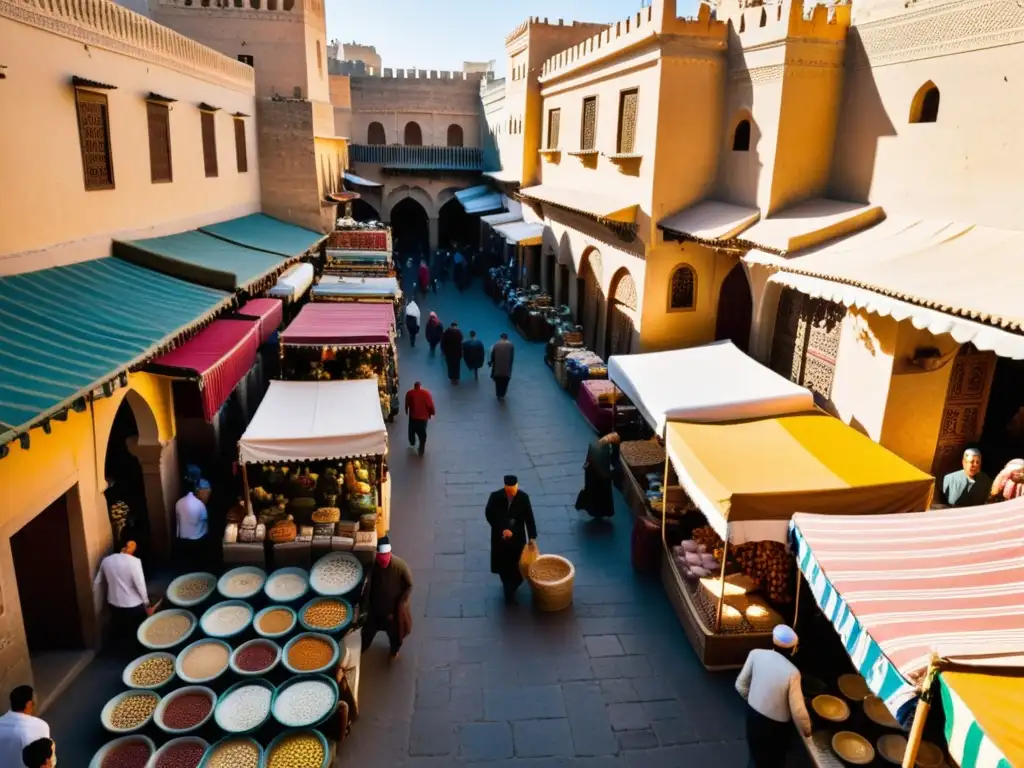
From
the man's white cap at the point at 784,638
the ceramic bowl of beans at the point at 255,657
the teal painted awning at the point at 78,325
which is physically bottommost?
the ceramic bowl of beans at the point at 255,657

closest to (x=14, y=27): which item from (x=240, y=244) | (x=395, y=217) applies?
(x=240, y=244)

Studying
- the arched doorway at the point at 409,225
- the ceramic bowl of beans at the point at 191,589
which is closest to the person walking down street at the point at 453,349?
the ceramic bowl of beans at the point at 191,589

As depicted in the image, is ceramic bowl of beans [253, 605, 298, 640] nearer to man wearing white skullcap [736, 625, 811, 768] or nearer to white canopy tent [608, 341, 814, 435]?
man wearing white skullcap [736, 625, 811, 768]

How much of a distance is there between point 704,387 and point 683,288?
4640 mm

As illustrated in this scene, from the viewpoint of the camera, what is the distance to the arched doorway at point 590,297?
55.2 feet

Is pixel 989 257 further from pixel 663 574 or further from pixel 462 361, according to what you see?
pixel 462 361

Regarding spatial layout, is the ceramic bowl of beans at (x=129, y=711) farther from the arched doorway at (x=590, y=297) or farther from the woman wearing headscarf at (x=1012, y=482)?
the arched doorway at (x=590, y=297)

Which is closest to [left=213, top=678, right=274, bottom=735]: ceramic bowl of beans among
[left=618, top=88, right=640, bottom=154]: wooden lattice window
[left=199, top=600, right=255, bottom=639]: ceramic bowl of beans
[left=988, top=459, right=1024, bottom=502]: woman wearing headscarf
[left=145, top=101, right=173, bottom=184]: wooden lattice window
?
[left=199, top=600, right=255, bottom=639]: ceramic bowl of beans

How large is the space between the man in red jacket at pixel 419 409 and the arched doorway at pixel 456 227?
79.1 feet

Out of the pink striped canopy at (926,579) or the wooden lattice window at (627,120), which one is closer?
the pink striped canopy at (926,579)

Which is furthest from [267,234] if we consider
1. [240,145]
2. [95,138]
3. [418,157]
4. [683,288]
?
[418,157]

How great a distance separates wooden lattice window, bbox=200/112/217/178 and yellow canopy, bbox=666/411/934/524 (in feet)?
32.6

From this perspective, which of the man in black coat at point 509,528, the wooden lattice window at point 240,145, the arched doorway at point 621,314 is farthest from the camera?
the wooden lattice window at point 240,145

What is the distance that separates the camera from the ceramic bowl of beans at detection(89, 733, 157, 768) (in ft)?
18.2
